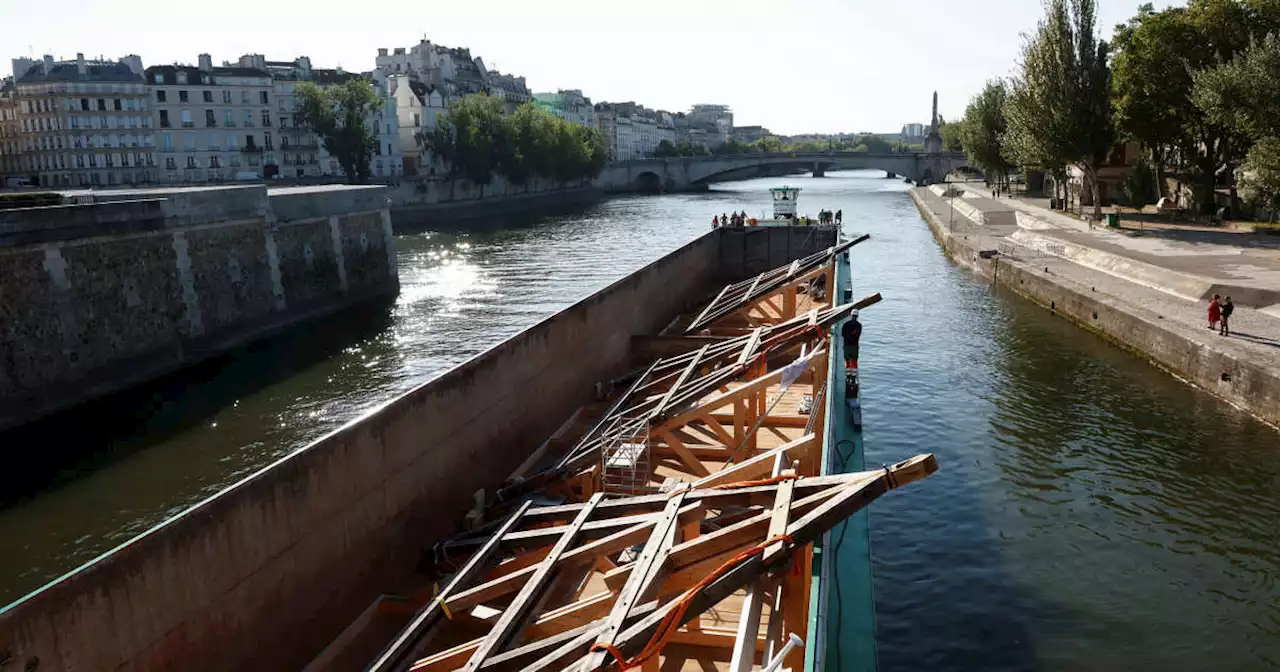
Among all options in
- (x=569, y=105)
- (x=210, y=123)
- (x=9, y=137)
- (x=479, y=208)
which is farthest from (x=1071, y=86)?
(x=569, y=105)

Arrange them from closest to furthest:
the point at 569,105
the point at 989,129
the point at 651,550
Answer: the point at 651,550
the point at 989,129
the point at 569,105

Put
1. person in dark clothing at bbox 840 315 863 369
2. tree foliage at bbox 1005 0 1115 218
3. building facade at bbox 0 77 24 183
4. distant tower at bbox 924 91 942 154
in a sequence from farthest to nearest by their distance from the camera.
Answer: distant tower at bbox 924 91 942 154 < building facade at bbox 0 77 24 183 < tree foliage at bbox 1005 0 1115 218 < person in dark clothing at bbox 840 315 863 369

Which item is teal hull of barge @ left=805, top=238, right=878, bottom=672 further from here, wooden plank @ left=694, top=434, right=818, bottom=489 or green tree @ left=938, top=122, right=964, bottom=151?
green tree @ left=938, top=122, right=964, bottom=151

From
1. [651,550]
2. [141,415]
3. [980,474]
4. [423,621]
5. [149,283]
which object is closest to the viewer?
[651,550]

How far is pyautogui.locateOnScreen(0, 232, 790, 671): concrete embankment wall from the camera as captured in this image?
7004 mm

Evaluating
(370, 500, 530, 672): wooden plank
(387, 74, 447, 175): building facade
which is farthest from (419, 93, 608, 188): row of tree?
(370, 500, 530, 672): wooden plank

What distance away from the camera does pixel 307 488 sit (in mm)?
9227

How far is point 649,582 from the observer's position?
679 cm

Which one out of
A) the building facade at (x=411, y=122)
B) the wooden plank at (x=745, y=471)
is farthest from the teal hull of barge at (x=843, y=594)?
the building facade at (x=411, y=122)

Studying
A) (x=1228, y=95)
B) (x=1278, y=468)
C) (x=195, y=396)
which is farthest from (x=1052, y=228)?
(x=195, y=396)

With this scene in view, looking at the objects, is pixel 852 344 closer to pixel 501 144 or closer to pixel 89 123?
pixel 501 144

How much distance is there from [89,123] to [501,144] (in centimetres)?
3627

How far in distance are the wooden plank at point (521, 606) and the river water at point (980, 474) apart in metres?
4.90

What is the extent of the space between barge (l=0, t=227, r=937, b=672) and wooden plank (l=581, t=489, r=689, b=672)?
22mm
